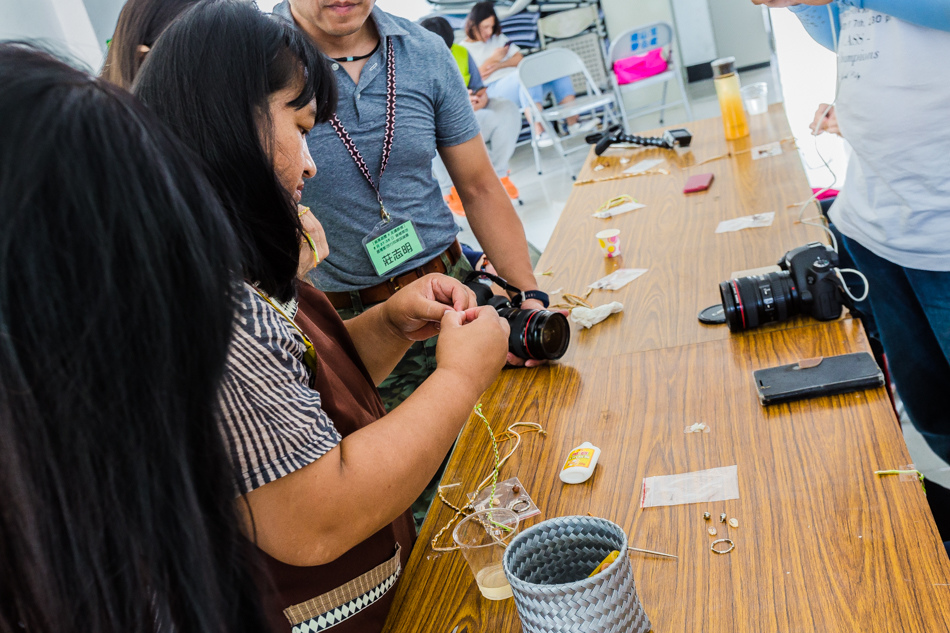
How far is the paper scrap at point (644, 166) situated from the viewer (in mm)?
2813

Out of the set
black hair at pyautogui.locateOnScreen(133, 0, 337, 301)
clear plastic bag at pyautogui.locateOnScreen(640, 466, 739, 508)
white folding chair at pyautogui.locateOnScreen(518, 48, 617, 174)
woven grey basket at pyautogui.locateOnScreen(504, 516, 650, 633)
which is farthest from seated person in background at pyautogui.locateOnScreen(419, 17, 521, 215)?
woven grey basket at pyautogui.locateOnScreen(504, 516, 650, 633)

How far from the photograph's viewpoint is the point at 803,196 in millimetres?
2047

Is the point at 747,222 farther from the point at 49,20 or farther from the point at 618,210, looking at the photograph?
the point at 49,20

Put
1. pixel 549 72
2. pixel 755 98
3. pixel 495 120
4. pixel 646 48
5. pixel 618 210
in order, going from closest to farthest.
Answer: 1. pixel 618 210
2. pixel 755 98
3. pixel 495 120
4. pixel 646 48
5. pixel 549 72

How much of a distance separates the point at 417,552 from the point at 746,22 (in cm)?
851

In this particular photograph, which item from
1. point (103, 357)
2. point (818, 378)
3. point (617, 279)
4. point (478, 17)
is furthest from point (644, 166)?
point (478, 17)

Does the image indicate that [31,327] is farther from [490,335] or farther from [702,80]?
[702,80]

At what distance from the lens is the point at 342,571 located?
92cm

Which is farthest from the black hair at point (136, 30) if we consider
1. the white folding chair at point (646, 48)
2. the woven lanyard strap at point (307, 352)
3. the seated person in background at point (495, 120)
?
the white folding chair at point (646, 48)

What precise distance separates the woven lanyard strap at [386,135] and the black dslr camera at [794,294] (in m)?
0.79

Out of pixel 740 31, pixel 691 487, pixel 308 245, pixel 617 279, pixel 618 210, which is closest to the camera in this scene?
pixel 691 487

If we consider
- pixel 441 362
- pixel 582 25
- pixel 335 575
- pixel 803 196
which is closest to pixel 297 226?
pixel 441 362

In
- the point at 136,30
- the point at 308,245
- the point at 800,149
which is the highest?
the point at 136,30

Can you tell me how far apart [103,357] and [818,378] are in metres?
1.06
